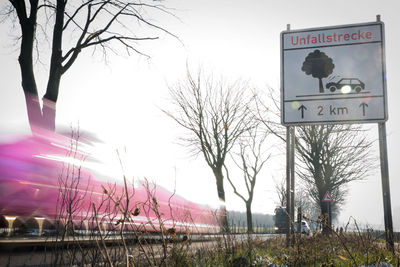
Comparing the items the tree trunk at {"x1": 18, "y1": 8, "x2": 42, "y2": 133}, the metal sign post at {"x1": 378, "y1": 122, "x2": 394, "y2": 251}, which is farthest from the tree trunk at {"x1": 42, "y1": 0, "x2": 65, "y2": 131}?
the metal sign post at {"x1": 378, "y1": 122, "x2": 394, "y2": 251}

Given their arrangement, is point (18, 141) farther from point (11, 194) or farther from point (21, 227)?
point (21, 227)

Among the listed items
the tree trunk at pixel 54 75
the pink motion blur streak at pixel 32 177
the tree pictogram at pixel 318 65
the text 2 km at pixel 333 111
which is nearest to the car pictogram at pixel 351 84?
the tree pictogram at pixel 318 65

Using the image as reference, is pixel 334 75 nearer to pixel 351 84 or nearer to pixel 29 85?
pixel 351 84

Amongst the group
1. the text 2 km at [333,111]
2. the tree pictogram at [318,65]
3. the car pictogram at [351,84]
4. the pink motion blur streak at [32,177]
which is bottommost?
the pink motion blur streak at [32,177]

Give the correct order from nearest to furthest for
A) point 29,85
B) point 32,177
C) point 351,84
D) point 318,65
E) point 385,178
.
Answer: point 32,177 < point 385,178 < point 351,84 < point 318,65 < point 29,85

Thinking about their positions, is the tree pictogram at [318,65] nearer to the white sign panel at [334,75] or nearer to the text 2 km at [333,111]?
the white sign panel at [334,75]

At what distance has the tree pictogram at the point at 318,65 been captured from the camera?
265 inches

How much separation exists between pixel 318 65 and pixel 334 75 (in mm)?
366

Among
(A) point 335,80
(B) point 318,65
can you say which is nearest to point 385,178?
(A) point 335,80

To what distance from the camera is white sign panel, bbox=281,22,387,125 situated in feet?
21.0

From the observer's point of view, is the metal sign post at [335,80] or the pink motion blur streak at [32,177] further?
the metal sign post at [335,80]

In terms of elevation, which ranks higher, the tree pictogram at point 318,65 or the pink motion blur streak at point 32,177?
the tree pictogram at point 318,65

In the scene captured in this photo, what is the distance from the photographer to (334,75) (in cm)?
670

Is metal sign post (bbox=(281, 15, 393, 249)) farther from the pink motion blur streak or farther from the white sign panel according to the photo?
the pink motion blur streak
